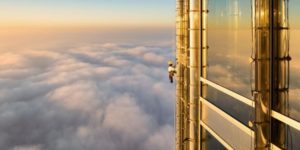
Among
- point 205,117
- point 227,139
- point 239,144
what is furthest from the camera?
point 205,117

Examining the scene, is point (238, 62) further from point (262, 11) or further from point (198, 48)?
point (198, 48)

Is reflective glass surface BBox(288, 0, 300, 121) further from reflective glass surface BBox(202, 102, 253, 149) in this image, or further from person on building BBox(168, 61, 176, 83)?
person on building BBox(168, 61, 176, 83)

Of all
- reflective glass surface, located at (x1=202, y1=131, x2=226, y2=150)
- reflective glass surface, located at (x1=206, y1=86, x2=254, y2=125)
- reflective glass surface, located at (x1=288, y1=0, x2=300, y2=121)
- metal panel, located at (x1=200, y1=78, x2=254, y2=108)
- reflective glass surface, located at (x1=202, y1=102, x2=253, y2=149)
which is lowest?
reflective glass surface, located at (x1=202, y1=131, x2=226, y2=150)

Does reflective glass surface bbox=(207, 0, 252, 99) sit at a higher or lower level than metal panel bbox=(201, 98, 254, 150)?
higher

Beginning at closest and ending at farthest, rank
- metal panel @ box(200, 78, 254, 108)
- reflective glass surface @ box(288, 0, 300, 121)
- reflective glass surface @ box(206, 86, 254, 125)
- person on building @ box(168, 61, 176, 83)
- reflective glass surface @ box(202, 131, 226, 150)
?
reflective glass surface @ box(288, 0, 300, 121), metal panel @ box(200, 78, 254, 108), reflective glass surface @ box(206, 86, 254, 125), reflective glass surface @ box(202, 131, 226, 150), person on building @ box(168, 61, 176, 83)

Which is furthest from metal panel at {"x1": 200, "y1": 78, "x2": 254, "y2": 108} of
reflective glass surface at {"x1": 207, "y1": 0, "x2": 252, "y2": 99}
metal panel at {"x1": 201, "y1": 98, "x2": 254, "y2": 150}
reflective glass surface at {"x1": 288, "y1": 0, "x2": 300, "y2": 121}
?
reflective glass surface at {"x1": 288, "y1": 0, "x2": 300, "y2": 121}

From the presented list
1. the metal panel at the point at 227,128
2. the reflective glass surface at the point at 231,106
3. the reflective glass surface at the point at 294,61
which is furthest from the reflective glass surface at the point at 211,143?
the reflective glass surface at the point at 294,61

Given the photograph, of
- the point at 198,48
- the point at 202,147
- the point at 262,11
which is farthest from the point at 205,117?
the point at 262,11

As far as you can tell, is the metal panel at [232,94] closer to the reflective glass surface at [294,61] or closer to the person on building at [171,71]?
the reflective glass surface at [294,61]
